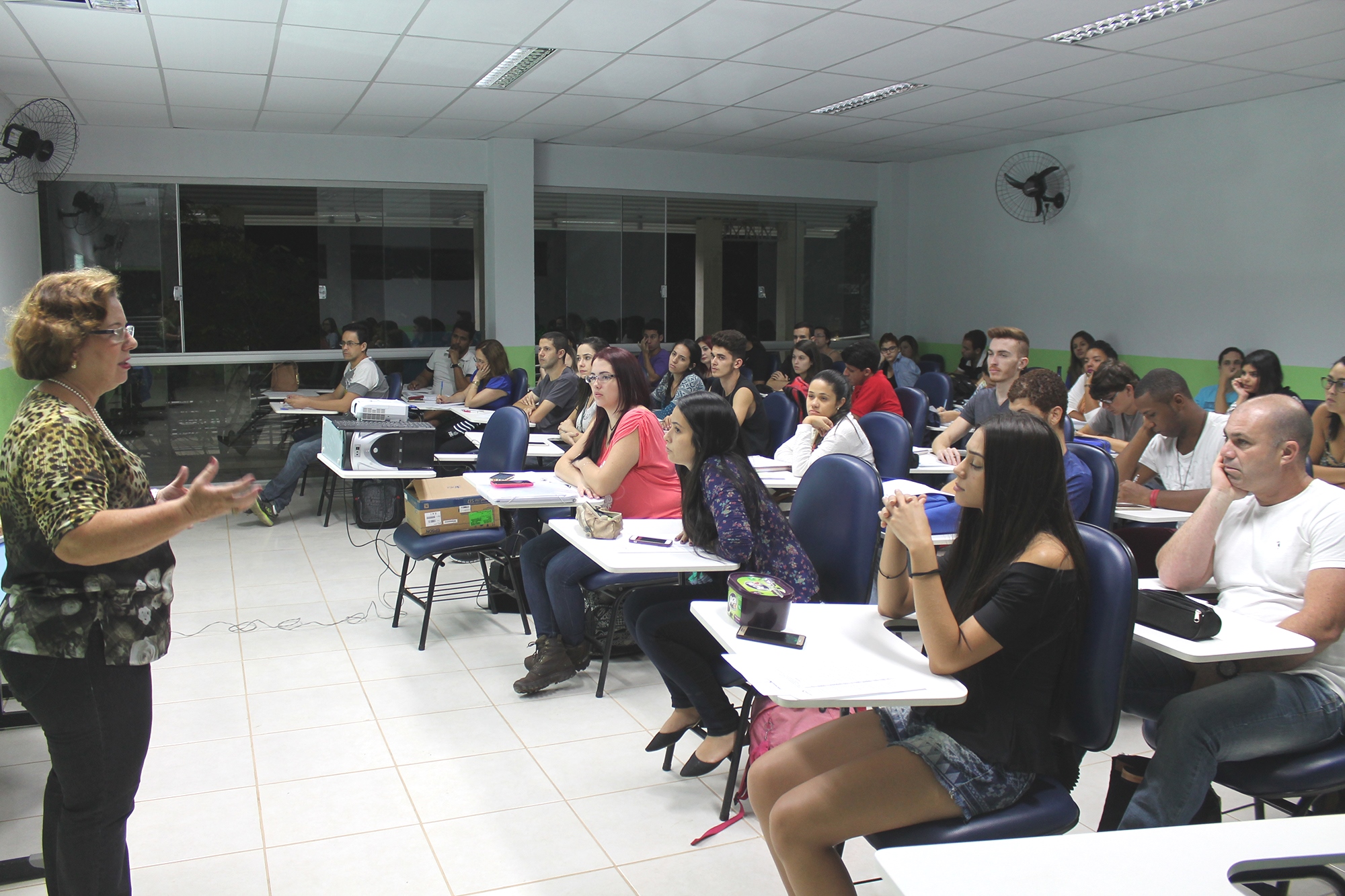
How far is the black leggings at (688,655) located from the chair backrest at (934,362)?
7.04 metres

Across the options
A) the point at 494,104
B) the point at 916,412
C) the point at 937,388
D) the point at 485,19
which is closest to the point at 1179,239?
the point at 937,388

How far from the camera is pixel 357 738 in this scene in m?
3.18

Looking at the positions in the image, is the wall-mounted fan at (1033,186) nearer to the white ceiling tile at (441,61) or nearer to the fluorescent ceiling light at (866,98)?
the fluorescent ceiling light at (866,98)

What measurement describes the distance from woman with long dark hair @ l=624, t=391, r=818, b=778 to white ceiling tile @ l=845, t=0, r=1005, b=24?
2.76 m

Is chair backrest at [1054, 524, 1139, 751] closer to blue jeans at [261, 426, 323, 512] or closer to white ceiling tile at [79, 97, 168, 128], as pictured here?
blue jeans at [261, 426, 323, 512]

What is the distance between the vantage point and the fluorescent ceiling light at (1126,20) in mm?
4613

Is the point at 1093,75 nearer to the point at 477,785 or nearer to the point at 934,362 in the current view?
the point at 934,362

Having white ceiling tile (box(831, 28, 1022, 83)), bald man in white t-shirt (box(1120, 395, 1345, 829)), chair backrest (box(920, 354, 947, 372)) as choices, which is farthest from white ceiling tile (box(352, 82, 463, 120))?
bald man in white t-shirt (box(1120, 395, 1345, 829))

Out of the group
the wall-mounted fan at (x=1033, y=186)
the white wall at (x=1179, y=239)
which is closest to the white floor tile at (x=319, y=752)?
the white wall at (x=1179, y=239)

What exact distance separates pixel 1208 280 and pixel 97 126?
8558 millimetres

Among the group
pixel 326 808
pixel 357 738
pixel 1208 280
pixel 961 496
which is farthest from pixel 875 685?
pixel 1208 280

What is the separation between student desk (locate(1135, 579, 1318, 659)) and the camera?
1.90 meters

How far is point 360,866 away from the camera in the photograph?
242 cm

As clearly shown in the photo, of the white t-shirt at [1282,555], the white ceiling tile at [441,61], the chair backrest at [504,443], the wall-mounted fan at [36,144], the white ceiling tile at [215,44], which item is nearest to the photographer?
the white t-shirt at [1282,555]
